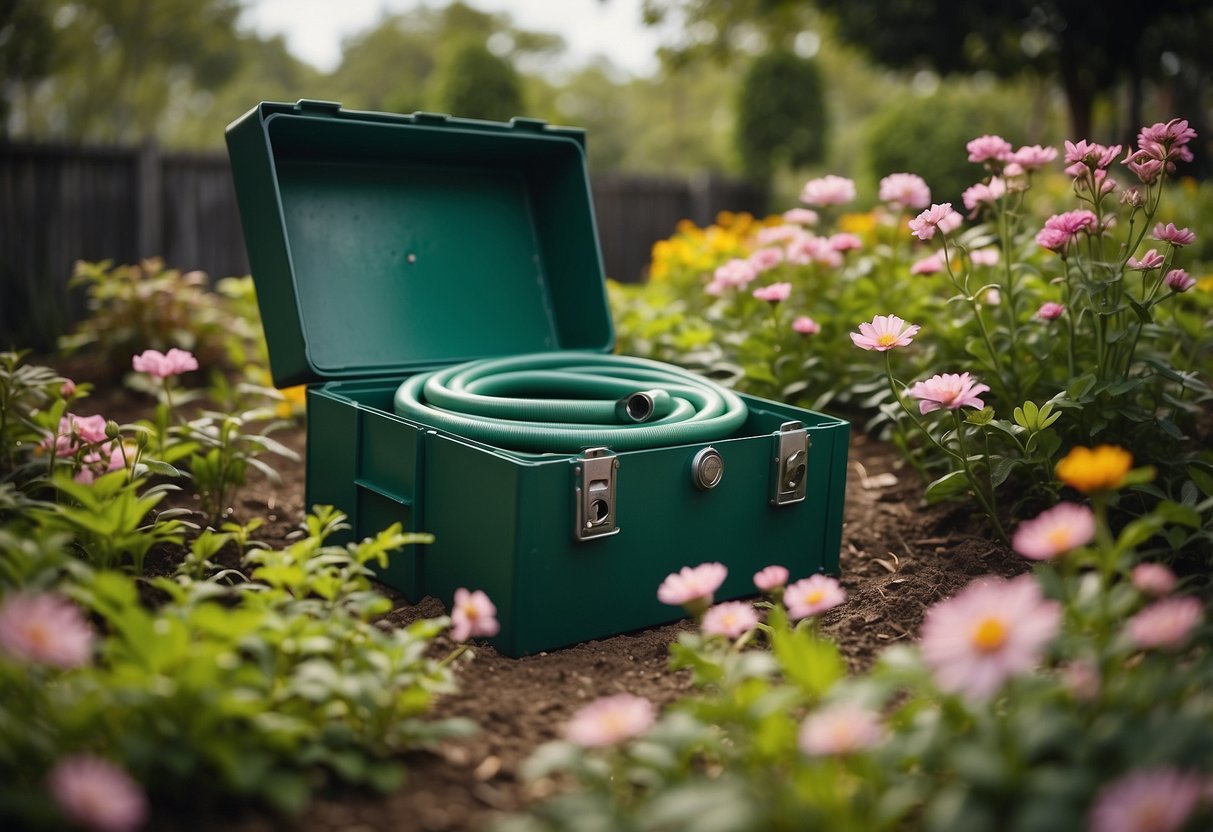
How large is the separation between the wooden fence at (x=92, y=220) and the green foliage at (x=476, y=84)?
4.92 m

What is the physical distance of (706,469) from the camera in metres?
2.14

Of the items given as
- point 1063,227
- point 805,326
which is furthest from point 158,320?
point 1063,227

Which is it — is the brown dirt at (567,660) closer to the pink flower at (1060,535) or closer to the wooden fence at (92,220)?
the pink flower at (1060,535)

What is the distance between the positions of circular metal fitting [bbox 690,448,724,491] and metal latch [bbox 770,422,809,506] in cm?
17

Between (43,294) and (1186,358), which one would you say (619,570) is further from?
(43,294)

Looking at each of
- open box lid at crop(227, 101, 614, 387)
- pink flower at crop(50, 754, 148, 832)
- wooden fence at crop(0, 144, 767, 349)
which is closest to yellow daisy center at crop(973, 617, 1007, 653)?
pink flower at crop(50, 754, 148, 832)

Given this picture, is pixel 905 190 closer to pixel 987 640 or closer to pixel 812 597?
pixel 812 597

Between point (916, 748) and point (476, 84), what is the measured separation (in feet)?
37.5

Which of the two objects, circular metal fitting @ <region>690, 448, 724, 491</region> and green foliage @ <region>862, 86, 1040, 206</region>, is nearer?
circular metal fitting @ <region>690, 448, 724, 491</region>

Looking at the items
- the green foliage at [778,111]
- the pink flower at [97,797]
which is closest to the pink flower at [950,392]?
the pink flower at [97,797]

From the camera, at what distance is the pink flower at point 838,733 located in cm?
115

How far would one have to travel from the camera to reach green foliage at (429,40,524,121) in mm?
11656

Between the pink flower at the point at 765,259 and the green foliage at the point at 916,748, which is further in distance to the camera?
the pink flower at the point at 765,259

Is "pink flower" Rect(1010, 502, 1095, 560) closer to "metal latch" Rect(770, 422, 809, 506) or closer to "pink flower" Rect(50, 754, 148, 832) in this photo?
Answer: "metal latch" Rect(770, 422, 809, 506)
